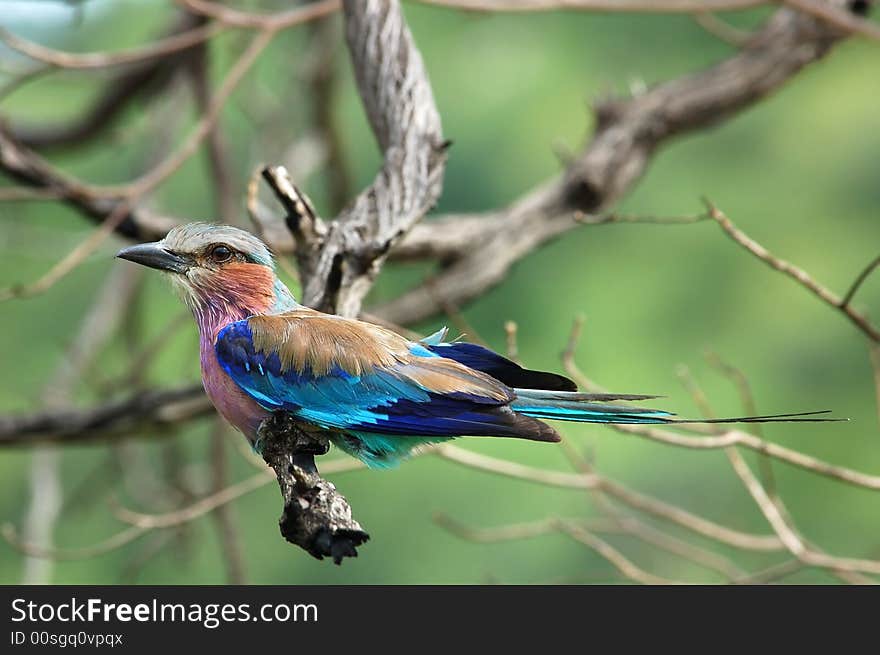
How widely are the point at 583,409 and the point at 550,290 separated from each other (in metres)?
5.82

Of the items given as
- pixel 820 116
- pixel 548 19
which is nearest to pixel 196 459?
pixel 548 19

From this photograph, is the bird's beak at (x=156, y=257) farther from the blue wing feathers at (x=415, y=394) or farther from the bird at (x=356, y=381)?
the blue wing feathers at (x=415, y=394)

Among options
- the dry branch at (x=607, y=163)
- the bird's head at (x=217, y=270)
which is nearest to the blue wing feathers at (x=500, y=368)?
the bird's head at (x=217, y=270)

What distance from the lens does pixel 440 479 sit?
7.08 m

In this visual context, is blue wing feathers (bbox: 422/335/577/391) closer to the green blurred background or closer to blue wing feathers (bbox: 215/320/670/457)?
blue wing feathers (bbox: 215/320/670/457)

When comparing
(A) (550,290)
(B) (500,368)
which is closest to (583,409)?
(B) (500,368)

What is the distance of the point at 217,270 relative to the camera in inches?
106

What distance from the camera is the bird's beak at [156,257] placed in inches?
102

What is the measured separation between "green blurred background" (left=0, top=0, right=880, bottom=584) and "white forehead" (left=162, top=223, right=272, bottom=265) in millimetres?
2529

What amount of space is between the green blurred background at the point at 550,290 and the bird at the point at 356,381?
257 centimetres

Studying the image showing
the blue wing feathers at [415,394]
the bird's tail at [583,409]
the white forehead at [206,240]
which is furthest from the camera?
the white forehead at [206,240]

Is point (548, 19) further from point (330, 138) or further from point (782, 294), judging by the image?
point (330, 138)

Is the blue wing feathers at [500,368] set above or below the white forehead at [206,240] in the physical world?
below

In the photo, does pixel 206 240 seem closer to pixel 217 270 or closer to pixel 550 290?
pixel 217 270
